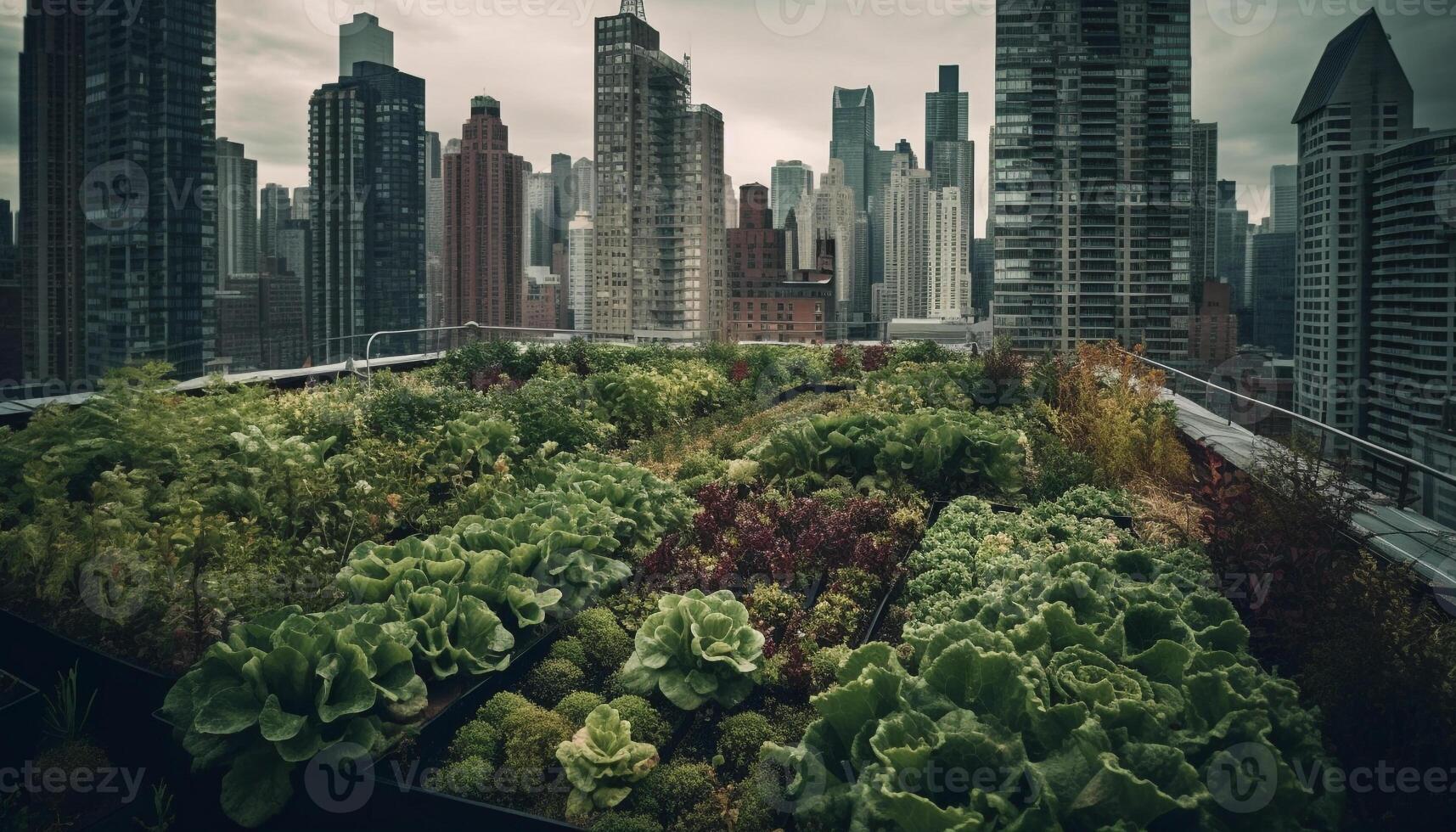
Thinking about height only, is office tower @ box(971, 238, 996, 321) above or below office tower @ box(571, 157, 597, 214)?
below

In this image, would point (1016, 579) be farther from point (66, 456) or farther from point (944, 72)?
point (944, 72)

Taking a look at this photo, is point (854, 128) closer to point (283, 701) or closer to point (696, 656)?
point (696, 656)

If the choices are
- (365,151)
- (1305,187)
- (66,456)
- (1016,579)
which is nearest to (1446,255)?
(1305,187)

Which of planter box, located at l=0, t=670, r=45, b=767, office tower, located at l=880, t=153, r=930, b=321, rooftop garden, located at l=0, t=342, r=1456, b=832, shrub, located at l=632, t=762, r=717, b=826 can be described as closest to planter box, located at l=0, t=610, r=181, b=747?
rooftop garden, located at l=0, t=342, r=1456, b=832

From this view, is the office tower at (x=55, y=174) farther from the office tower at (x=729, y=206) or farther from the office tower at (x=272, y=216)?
the office tower at (x=729, y=206)

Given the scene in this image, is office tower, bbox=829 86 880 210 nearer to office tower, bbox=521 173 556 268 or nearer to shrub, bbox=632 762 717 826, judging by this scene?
office tower, bbox=521 173 556 268

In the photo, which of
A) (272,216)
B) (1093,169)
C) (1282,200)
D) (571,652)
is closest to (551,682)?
(571,652)
